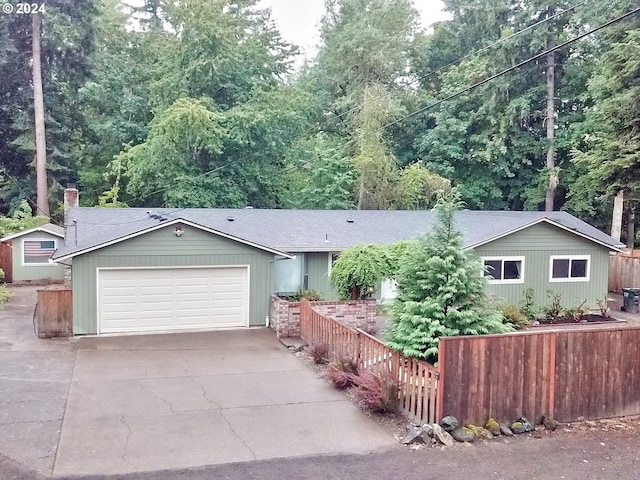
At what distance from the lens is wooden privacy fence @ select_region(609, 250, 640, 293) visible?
859 inches

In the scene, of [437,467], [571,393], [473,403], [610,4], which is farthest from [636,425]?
[610,4]

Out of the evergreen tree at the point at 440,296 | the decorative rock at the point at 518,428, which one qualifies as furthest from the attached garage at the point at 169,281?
the decorative rock at the point at 518,428

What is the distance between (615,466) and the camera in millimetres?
6848

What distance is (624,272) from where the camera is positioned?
2248 cm

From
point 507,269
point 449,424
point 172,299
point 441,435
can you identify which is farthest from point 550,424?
point 507,269

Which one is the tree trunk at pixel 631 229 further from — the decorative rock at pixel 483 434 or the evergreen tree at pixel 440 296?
the decorative rock at pixel 483 434

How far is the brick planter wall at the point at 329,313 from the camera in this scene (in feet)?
46.4

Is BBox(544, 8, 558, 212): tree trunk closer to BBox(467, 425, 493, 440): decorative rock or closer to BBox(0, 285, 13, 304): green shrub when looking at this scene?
BBox(467, 425, 493, 440): decorative rock

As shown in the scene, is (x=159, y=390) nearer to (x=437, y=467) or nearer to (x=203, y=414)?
(x=203, y=414)

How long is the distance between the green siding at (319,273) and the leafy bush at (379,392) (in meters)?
8.91

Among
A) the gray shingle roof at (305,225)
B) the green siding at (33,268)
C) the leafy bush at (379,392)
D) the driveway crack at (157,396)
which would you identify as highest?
the gray shingle roof at (305,225)

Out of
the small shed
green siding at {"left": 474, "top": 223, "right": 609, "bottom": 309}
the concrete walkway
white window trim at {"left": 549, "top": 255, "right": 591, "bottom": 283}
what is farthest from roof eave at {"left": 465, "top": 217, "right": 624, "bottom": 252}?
the small shed

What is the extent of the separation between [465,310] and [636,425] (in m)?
2.92

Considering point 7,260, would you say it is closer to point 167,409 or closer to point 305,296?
A: point 305,296
